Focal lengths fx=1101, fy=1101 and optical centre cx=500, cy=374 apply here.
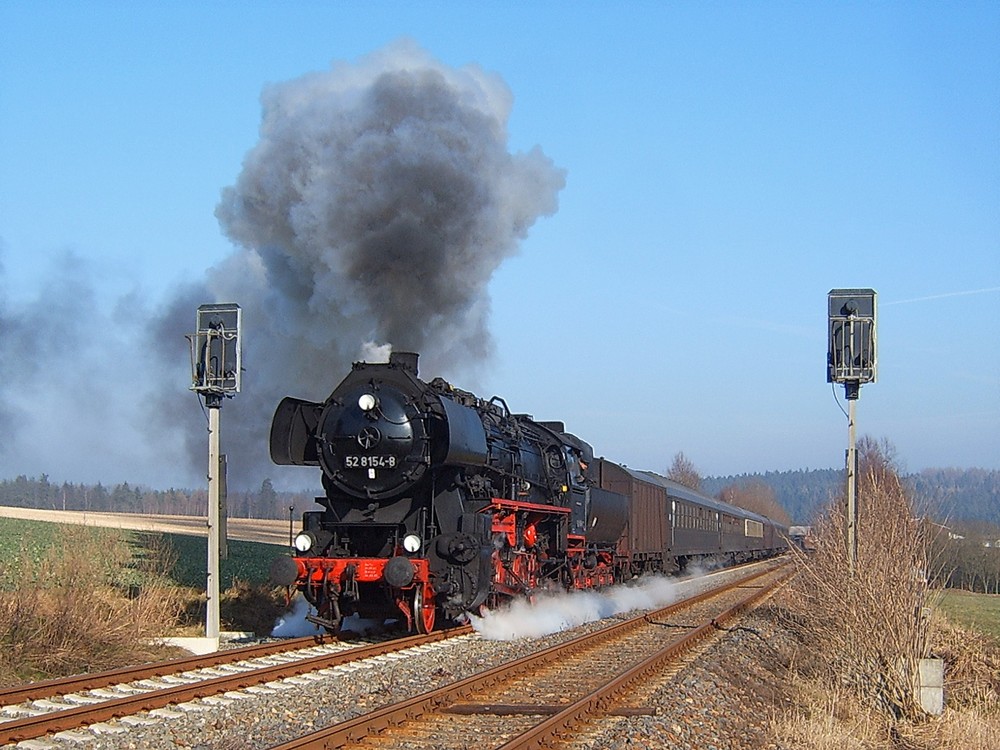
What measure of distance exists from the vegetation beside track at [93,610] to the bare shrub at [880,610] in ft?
26.8

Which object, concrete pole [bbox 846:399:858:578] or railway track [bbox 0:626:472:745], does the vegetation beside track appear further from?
concrete pole [bbox 846:399:858:578]

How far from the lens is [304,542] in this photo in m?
15.2

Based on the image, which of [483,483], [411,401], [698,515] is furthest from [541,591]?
[698,515]

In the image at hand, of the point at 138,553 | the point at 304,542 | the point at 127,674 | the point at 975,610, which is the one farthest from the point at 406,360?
the point at 975,610

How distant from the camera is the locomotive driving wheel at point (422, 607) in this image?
14914 millimetres

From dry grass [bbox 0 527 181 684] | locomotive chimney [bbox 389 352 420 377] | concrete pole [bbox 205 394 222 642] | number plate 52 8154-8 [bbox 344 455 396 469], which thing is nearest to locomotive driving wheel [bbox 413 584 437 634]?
number plate 52 8154-8 [bbox 344 455 396 469]

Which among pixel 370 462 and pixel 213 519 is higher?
pixel 370 462

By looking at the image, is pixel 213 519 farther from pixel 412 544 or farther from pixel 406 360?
pixel 406 360

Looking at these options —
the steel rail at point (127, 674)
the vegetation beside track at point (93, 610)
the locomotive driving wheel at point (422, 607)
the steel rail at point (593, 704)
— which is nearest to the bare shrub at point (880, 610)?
the steel rail at point (593, 704)

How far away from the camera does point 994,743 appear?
9766 mm

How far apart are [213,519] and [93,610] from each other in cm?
252

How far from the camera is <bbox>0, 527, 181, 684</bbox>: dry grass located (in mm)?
11977

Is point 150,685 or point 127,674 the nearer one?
point 150,685

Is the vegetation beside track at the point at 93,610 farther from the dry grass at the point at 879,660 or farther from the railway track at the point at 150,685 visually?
the dry grass at the point at 879,660
